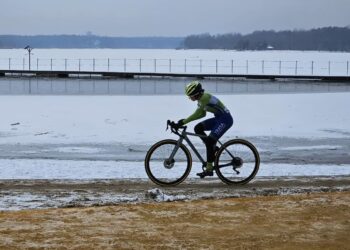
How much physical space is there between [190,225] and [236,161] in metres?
2.80

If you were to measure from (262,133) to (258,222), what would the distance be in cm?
1564

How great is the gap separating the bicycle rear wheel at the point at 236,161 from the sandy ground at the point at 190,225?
1.31m

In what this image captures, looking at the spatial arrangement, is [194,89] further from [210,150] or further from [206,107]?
[210,150]

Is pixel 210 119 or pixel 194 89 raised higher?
pixel 194 89

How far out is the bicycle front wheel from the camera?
9.77 meters

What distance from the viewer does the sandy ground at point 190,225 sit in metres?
6.41

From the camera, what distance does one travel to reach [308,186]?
991cm

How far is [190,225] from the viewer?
7.13m

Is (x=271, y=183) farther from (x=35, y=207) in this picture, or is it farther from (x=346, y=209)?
(x=35, y=207)

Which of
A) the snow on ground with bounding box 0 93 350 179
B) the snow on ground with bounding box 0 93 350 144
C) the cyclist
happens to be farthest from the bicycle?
the snow on ground with bounding box 0 93 350 144

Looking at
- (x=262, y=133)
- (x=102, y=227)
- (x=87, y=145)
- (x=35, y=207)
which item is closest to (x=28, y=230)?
(x=102, y=227)

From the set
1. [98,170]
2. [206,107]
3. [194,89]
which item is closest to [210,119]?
[206,107]

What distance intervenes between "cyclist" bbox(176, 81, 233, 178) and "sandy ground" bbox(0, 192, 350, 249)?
4.46ft

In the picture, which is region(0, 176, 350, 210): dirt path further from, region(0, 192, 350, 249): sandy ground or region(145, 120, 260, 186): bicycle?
region(0, 192, 350, 249): sandy ground
